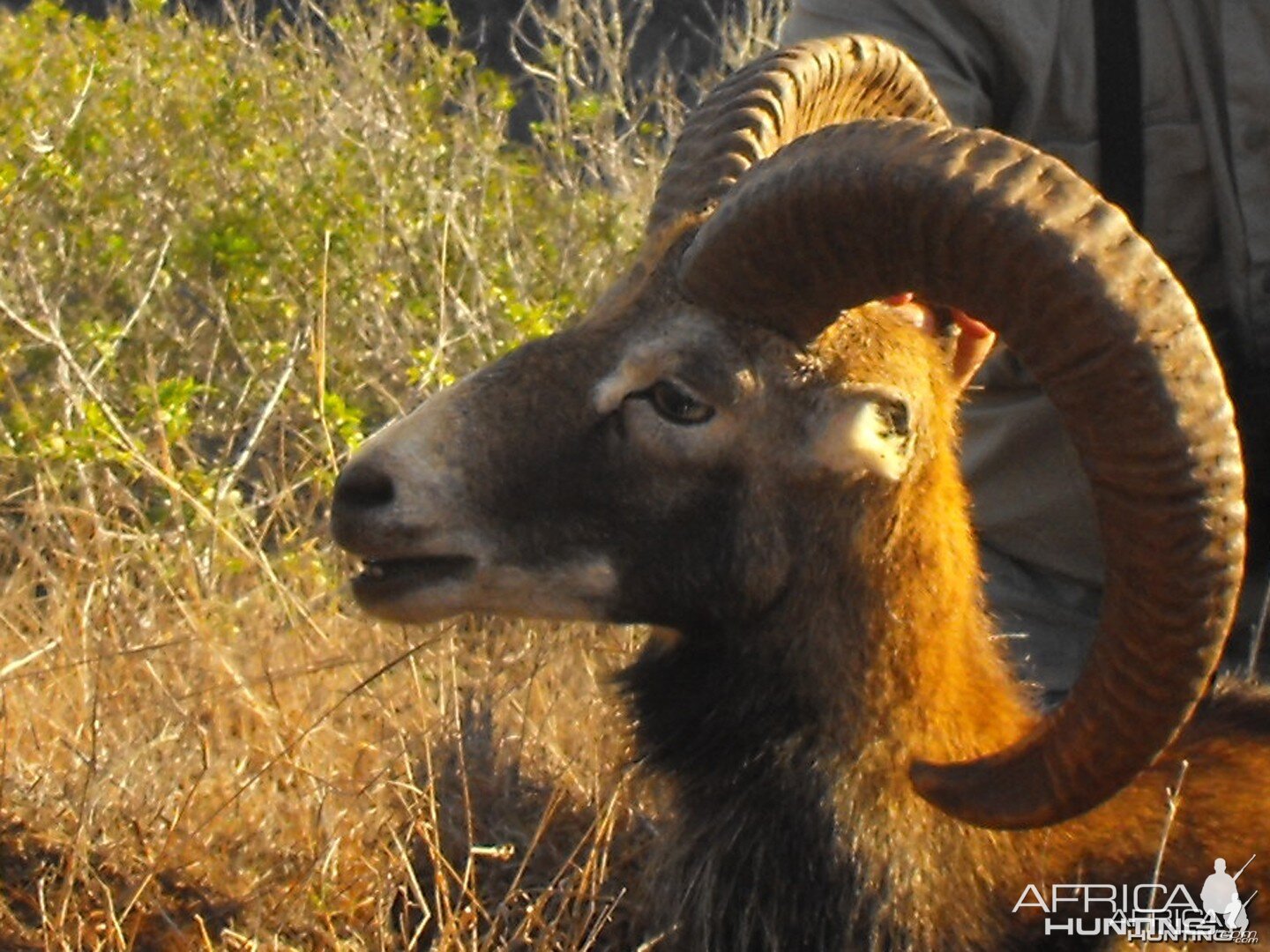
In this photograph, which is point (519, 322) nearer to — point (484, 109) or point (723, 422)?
point (723, 422)

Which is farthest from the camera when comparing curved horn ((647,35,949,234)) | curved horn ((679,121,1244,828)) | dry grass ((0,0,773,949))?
dry grass ((0,0,773,949))

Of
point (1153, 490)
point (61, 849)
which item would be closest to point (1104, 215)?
point (1153, 490)

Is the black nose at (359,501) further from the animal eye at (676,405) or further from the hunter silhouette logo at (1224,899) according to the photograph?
the hunter silhouette logo at (1224,899)

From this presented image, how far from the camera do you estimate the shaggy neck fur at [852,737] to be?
3.51 metres

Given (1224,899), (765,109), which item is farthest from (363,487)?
(1224,899)

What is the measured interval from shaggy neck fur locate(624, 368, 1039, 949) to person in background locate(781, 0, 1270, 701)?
4.14 feet

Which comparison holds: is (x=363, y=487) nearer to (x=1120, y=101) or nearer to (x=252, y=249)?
(x=1120, y=101)

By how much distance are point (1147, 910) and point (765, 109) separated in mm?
1477

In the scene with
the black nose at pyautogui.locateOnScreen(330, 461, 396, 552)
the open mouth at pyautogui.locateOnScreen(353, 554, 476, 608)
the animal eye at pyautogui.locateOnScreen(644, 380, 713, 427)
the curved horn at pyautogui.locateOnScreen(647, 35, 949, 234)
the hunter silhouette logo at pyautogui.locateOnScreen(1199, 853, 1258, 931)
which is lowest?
the hunter silhouette logo at pyautogui.locateOnScreen(1199, 853, 1258, 931)

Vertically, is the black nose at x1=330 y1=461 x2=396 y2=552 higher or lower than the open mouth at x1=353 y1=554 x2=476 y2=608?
higher

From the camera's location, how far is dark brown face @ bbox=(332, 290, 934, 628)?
345 centimetres

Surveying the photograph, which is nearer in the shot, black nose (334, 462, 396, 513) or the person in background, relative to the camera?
black nose (334, 462, 396, 513)

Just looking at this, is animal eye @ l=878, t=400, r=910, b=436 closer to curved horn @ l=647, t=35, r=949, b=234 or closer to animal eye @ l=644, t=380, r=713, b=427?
animal eye @ l=644, t=380, r=713, b=427

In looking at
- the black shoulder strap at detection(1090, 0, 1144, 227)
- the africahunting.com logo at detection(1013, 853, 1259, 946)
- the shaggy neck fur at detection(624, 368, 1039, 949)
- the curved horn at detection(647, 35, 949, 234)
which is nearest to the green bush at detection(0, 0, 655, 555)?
the curved horn at detection(647, 35, 949, 234)
